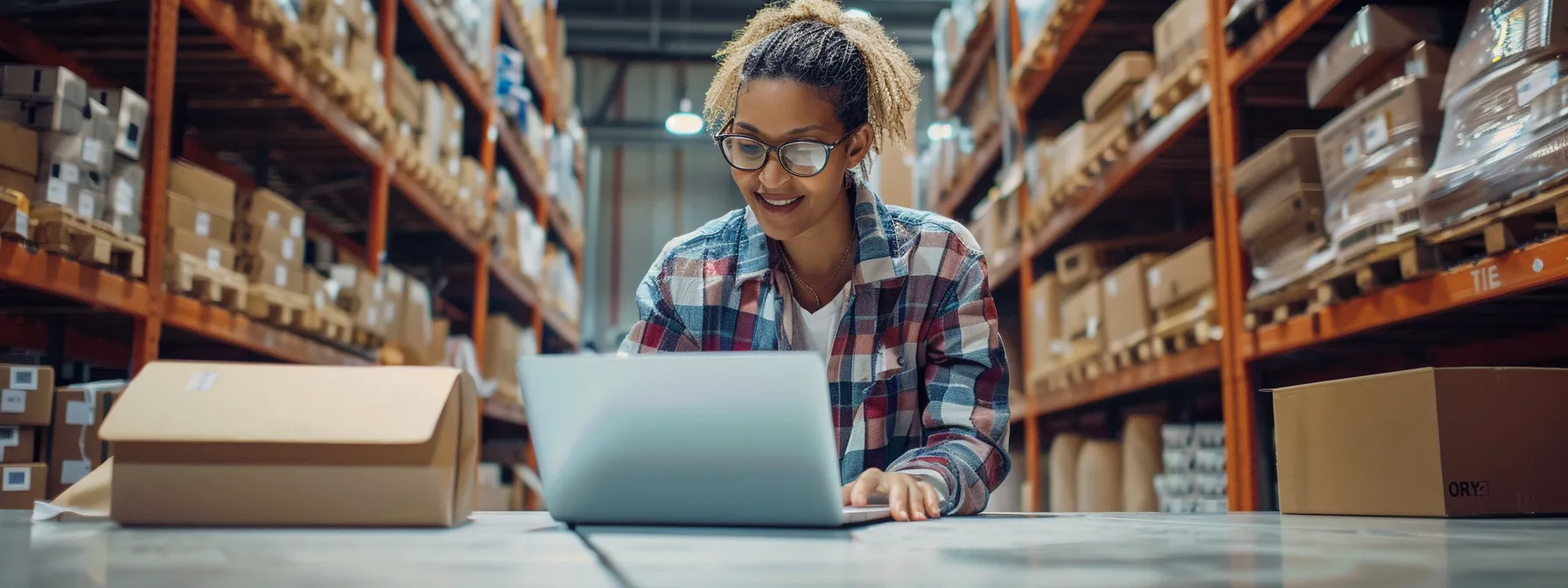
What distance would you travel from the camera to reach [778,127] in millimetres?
2113

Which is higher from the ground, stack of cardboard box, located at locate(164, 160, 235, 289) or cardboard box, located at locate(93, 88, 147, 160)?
cardboard box, located at locate(93, 88, 147, 160)

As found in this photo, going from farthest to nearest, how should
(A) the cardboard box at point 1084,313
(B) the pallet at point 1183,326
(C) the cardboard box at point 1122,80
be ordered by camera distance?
1. (A) the cardboard box at point 1084,313
2. (C) the cardboard box at point 1122,80
3. (B) the pallet at point 1183,326

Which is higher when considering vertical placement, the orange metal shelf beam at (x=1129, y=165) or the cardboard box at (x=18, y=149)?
the orange metal shelf beam at (x=1129, y=165)

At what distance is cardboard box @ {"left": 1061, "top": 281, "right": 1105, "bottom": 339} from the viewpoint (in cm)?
479

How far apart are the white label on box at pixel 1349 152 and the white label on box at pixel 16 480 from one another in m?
3.31

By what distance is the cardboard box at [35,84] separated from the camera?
2957 mm

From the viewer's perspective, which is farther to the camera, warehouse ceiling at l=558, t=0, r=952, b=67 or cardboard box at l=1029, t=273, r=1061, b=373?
warehouse ceiling at l=558, t=0, r=952, b=67

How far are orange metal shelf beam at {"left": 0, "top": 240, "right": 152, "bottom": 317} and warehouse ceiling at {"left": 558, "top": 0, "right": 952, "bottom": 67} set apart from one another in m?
8.49

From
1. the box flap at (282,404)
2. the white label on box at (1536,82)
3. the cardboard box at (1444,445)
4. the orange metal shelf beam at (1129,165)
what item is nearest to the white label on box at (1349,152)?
the white label on box at (1536,82)

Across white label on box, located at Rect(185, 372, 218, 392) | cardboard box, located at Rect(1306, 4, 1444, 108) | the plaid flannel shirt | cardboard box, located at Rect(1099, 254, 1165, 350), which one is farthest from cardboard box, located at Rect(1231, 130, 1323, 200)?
white label on box, located at Rect(185, 372, 218, 392)

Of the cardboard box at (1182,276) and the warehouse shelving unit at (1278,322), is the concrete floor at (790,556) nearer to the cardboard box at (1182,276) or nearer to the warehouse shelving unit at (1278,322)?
the warehouse shelving unit at (1278,322)

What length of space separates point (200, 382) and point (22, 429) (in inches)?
78.2

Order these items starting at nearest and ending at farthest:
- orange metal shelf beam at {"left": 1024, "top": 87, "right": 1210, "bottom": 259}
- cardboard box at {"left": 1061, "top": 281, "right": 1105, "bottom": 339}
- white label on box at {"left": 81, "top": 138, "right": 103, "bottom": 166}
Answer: white label on box at {"left": 81, "top": 138, "right": 103, "bottom": 166}, orange metal shelf beam at {"left": 1024, "top": 87, "right": 1210, "bottom": 259}, cardboard box at {"left": 1061, "top": 281, "right": 1105, "bottom": 339}

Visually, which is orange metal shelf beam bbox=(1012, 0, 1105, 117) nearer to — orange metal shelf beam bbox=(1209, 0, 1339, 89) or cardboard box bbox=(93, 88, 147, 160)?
orange metal shelf beam bbox=(1209, 0, 1339, 89)
